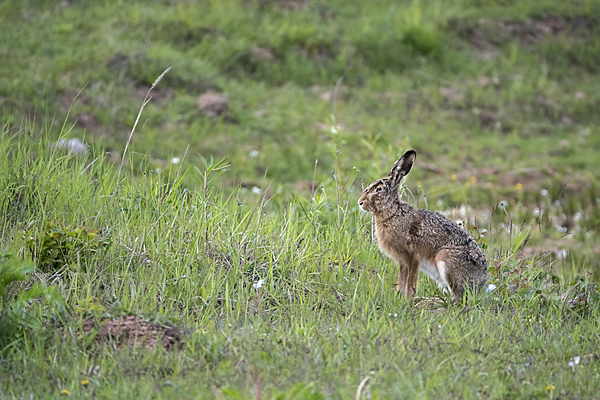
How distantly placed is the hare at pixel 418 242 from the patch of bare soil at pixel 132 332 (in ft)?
5.47

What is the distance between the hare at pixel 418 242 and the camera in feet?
12.9

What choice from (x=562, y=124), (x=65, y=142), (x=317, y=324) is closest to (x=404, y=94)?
(x=562, y=124)

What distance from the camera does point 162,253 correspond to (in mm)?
3863

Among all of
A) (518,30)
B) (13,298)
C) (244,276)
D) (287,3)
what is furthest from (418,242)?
(518,30)

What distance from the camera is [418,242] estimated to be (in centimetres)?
410

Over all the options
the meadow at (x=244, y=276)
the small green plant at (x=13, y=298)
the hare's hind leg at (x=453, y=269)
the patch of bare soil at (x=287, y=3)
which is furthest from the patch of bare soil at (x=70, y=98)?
the hare's hind leg at (x=453, y=269)

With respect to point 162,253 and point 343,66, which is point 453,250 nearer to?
point 162,253

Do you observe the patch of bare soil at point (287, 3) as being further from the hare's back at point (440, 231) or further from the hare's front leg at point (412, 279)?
the hare's front leg at point (412, 279)

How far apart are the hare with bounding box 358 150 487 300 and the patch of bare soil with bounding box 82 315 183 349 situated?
1.67 metres

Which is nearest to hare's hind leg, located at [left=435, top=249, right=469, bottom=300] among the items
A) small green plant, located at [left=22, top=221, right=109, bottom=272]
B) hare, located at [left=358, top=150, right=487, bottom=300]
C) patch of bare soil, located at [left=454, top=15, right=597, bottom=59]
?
hare, located at [left=358, top=150, right=487, bottom=300]

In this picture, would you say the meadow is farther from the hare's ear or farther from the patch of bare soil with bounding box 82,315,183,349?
the hare's ear

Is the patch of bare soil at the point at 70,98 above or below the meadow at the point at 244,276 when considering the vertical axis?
below

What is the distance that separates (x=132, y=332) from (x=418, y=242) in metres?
2.05

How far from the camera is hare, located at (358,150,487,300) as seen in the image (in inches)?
155
